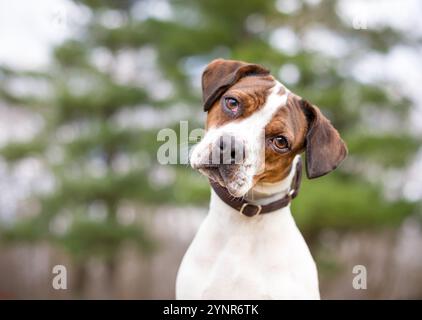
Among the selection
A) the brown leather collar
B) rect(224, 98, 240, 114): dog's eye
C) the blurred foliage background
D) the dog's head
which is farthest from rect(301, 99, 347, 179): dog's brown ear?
the blurred foliage background

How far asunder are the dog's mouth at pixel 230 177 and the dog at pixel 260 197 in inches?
3.2

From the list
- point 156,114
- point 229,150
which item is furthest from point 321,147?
point 156,114

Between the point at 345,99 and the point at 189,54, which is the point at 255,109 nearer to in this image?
the point at 345,99

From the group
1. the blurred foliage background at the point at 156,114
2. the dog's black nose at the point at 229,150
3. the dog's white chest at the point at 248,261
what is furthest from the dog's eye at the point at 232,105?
the blurred foliage background at the point at 156,114

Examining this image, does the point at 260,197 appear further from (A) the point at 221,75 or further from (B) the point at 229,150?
(A) the point at 221,75

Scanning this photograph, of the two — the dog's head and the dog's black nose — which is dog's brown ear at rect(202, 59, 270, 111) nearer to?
the dog's head

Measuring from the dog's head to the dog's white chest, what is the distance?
19 cm

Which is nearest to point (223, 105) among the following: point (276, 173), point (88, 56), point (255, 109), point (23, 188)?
point (255, 109)

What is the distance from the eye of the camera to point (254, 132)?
6.19 feet

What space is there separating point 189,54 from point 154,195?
75.1 inches

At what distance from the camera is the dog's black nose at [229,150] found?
1788 mm

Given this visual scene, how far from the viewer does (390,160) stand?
679cm

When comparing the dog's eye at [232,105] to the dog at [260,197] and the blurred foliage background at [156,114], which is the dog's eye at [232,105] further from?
the blurred foliage background at [156,114]

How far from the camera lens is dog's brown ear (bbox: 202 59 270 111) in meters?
2.01
